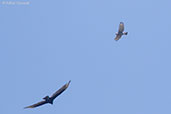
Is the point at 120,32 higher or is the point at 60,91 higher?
the point at 120,32

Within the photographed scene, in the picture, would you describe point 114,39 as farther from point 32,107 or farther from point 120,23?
point 32,107

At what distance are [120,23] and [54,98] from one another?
75.4 feet

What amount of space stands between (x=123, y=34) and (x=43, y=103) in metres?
24.5

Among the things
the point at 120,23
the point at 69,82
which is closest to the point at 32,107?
the point at 69,82

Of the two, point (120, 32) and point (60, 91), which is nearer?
point (60, 91)

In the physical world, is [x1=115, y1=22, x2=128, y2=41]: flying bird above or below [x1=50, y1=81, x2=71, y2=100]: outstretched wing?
above

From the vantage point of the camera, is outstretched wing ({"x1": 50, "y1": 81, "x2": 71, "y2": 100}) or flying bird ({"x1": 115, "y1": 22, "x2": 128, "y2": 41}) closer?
outstretched wing ({"x1": 50, "y1": 81, "x2": 71, "y2": 100})

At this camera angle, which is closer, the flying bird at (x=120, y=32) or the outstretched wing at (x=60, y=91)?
the outstretched wing at (x=60, y=91)

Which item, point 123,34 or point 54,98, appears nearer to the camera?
point 54,98

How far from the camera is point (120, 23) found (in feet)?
249

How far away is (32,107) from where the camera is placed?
184 ft

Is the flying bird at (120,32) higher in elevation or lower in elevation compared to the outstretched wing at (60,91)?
higher

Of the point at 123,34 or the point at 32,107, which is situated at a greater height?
the point at 123,34

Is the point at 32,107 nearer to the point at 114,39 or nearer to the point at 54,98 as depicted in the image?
the point at 54,98
